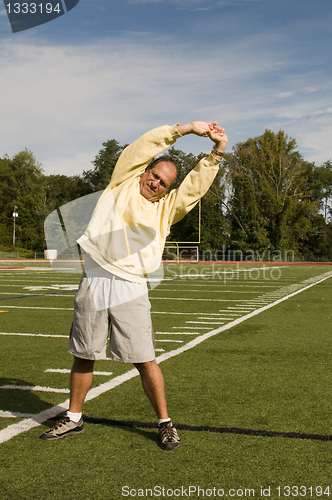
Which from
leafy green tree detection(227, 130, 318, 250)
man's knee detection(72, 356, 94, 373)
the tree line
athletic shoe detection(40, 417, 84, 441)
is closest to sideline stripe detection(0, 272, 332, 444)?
athletic shoe detection(40, 417, 84, 441)

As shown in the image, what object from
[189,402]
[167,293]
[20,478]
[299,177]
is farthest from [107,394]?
[299,177]

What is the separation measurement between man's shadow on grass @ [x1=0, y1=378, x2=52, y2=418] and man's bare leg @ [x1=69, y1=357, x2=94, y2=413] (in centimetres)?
52

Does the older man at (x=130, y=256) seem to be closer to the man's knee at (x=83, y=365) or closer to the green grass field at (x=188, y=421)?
the man's knee at (x=83, y=365)

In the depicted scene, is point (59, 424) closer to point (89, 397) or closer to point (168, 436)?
point (168, 436)

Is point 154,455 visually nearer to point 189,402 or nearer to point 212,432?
point 212,432

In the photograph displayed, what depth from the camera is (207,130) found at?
2.95 m

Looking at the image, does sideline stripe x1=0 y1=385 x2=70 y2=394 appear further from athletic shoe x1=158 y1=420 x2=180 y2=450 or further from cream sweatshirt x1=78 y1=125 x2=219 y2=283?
cream sweatshirt x1=78 y1=125 x2=219 y2=283

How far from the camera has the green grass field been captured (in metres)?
2.51

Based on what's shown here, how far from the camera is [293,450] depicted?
291 centimetres

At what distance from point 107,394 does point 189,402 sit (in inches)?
25.5

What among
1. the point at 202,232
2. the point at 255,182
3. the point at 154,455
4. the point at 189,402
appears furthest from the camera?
the point at 255,182

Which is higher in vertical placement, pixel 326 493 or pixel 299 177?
pixel 299 177

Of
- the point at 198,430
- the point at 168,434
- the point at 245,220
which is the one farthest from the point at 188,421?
the point at 245,220

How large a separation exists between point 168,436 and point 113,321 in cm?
73
